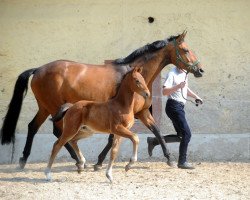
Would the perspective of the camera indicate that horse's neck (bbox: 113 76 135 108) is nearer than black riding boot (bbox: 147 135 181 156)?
Yes

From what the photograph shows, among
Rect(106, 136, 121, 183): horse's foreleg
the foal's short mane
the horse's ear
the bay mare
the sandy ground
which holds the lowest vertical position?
→ the sandy ground

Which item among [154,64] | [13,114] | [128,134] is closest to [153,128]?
[154,64]

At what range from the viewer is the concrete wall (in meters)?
10.3

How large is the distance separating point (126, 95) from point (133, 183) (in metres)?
1.09

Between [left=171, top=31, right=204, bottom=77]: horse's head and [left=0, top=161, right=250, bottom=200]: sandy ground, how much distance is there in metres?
1.44

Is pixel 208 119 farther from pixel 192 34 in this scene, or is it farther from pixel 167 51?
pixel 167 51

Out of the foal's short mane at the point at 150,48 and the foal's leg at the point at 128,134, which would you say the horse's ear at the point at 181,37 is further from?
the foal's leg at the point at 128,134

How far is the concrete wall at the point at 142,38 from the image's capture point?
33.7 ft

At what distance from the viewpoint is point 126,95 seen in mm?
7371

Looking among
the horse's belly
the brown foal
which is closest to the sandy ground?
the brown foal

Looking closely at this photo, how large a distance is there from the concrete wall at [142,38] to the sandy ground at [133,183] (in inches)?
57.7

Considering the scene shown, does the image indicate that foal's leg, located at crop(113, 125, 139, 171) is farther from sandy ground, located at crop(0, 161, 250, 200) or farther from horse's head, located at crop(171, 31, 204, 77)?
horse's head, located at crop(171, 31, 204, 77)

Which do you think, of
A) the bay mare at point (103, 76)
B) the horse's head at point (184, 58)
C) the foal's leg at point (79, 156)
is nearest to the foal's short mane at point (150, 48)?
the bay mare at point (103, 76)

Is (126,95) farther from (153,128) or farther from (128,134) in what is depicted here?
(153,128)
